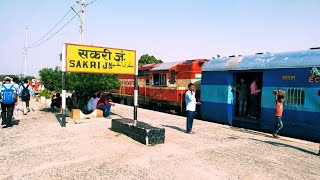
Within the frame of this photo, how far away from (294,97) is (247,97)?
2.87 metres

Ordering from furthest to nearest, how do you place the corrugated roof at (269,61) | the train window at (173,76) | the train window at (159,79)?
the train window at (159,79)
the train window at (173,76)
the corrugated roof at (269,61)

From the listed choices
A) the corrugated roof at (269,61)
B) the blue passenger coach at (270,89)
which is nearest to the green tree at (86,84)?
the blue passenger coach at (270,89)

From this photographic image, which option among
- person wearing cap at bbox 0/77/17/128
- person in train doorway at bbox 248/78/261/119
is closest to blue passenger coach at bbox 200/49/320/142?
person in train doorway at bbox 248/78/261/119

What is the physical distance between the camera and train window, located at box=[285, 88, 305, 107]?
35.6 feet

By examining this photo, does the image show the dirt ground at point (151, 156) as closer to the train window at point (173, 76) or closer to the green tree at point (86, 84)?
the green tree at point (86, 84)

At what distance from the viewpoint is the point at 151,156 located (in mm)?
7582

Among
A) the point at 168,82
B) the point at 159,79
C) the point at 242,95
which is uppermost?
the point at 159,79

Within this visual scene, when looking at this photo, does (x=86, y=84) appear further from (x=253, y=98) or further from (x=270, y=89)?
(x=270, y=89)

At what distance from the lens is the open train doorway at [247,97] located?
43.8ft

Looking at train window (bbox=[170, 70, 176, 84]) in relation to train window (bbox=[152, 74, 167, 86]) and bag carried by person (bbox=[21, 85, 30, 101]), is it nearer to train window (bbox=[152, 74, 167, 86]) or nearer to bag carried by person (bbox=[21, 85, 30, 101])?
train window (bbox=[152, 74, 167, 86])

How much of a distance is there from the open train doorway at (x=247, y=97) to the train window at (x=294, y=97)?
1.89m

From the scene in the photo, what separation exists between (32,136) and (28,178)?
14.8 feet

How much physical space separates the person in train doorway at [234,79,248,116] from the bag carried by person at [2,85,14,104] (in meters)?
9.58

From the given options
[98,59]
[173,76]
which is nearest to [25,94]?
[98,59]
